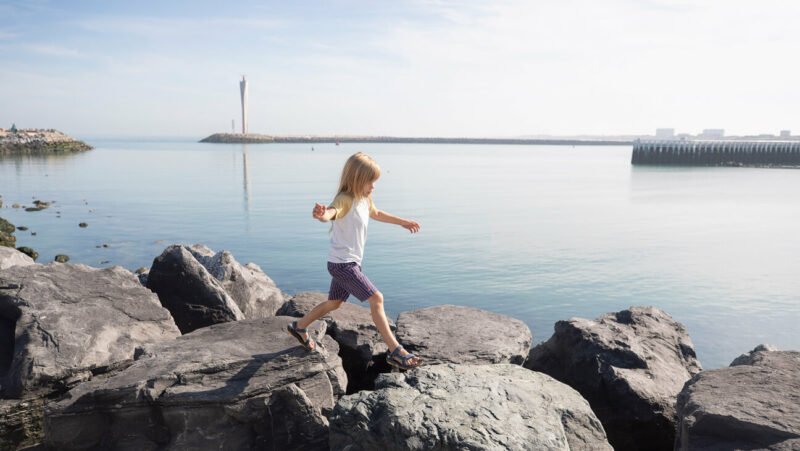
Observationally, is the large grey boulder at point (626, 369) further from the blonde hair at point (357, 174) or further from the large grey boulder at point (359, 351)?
the blonde hair at point (357, 174)

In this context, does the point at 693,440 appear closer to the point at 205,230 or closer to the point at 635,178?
the point at 205,230

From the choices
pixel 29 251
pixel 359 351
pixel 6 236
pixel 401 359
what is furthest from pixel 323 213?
pixel 6 236

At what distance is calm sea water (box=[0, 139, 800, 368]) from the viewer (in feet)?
42.5

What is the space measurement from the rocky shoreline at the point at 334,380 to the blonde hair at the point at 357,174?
4.95 ft

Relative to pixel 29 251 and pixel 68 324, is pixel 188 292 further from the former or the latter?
pixel 29 251

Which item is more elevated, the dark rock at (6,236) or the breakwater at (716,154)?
the breakwater at (716,154)

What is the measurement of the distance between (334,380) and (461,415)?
1.77 m

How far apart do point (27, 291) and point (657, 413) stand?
22.0 feet

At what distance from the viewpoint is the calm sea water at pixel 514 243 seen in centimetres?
1296

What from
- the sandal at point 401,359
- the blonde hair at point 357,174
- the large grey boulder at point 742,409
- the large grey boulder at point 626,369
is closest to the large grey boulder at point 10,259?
the blonde hair at point 357,174

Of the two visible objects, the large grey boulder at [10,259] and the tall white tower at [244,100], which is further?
the tall white tower at [244,100]

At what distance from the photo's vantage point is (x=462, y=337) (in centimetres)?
632

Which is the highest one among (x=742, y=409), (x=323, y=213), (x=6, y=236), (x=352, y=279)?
(x=323, y=213)

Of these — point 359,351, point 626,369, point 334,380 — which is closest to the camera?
point 334,380
